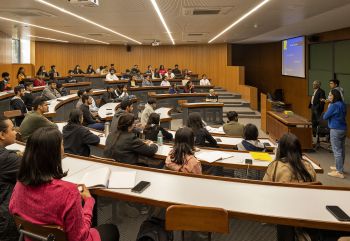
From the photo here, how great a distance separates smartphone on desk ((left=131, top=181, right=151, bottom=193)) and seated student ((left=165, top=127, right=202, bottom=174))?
2.59 ft

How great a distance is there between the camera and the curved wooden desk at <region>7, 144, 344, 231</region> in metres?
2.16

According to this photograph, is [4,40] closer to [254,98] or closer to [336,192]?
[254,98]

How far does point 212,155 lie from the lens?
4129 mm

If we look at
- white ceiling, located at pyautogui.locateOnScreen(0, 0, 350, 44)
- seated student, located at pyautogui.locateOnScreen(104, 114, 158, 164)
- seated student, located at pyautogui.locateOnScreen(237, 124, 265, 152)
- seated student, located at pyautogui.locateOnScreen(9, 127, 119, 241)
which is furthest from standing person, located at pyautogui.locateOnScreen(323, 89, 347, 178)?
seated student, located at pyautogui.locateOnScreen(9, 127, 119, 241)

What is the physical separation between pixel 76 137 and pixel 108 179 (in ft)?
6.12

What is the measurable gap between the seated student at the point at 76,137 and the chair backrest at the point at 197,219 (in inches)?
106

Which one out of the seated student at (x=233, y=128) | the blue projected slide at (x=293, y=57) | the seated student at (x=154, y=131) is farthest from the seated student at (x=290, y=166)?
the blue projected slide at (x=293, y=57)

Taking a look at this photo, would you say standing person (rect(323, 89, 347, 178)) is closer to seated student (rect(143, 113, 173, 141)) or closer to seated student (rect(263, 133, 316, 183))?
seated student (rect(143, 113, 173, 141))

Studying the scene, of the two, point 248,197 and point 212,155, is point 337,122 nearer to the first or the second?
point 212,155

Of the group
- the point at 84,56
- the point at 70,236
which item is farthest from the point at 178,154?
the point at 84,56

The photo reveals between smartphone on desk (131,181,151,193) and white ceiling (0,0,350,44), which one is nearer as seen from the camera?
smartphone on desk (131,181,151,193)

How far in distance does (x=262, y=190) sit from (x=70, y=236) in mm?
1515

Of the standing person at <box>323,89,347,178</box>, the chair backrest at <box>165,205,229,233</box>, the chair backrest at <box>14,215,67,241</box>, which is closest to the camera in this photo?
the chair backrest at <box>14,215,67,241</box>

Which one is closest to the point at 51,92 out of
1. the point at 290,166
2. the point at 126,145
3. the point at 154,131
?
the point at 154,131
